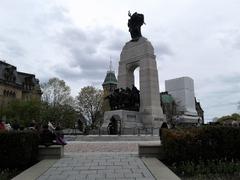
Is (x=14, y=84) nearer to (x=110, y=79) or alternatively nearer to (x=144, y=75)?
(x=110, y=79)

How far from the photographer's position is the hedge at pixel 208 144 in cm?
1227

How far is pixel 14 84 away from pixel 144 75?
A: 54740 millimetres

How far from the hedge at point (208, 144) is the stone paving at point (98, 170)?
1.55 metres

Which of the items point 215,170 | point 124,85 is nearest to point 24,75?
point 124,85

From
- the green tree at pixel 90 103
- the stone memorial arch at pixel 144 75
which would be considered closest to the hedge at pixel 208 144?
the stone memorial arch at pixel 144 75

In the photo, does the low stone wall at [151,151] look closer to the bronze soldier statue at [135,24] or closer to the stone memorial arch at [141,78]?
the stone memorial arch at [141,78]

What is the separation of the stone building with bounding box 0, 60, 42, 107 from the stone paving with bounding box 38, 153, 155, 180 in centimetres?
6609

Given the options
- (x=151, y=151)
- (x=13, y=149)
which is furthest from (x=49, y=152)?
(x=151, y=151)

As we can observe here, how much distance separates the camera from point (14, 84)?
284 ft

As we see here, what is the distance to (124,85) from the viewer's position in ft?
142

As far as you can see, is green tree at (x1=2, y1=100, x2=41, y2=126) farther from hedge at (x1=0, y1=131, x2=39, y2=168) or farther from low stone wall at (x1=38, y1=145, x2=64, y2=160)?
hedge at (x1=0, y1=131, x2=39, y2=168)

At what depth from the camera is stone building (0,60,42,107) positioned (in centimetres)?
8188

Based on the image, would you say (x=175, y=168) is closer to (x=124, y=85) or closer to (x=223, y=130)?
(x=223, y=130)

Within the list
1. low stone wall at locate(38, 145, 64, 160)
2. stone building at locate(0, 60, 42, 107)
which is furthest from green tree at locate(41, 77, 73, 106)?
low stone wall at locate(38, 145, 64, 160)
